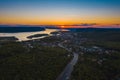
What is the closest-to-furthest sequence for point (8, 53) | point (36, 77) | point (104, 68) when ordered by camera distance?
point (36, 77) → point (104, 68) → point (8, 53)

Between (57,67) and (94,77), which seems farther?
(57,67)

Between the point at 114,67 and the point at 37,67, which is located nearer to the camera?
the point at 37,67

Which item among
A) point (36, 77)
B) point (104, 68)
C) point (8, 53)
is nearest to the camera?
point (36, 77)

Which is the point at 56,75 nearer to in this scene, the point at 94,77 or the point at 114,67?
the point at 94,77

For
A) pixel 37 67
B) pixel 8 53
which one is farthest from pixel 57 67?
pixel 8 53

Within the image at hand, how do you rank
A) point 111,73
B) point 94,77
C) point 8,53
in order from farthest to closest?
point 8,53 < point 111,73 < point 94,77

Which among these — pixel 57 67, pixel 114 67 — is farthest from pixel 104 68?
pixel 57 67

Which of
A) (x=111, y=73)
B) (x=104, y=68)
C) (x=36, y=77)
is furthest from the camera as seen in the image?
(x=104, y=68)

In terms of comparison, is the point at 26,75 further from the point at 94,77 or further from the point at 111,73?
the point at 111,73
